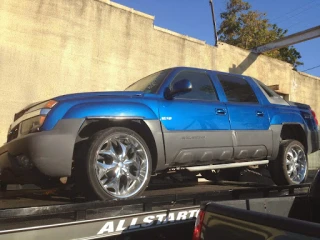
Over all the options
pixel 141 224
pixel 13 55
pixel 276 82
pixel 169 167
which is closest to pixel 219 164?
pixel 169 167

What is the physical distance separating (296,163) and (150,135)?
2774 mm

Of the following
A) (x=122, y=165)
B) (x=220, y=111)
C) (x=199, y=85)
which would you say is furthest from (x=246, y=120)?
(x=122, y=165)

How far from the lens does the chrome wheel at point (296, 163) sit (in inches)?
211

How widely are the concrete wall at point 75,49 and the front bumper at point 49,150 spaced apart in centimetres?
574

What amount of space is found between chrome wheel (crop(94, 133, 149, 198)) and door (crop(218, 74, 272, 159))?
1.55m

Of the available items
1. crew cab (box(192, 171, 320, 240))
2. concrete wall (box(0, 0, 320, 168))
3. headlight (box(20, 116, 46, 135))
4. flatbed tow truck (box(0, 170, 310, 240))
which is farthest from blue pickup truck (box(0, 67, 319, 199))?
concrete wall (box(0, 0, 320, 168))

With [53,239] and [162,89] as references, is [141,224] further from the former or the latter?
[162,89]

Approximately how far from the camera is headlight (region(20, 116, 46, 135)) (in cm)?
341

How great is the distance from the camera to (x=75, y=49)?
9.71m

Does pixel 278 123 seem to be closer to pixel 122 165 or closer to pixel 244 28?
pixel 122 165

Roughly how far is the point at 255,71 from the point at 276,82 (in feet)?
5.05

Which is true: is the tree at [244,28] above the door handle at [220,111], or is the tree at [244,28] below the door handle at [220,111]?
above

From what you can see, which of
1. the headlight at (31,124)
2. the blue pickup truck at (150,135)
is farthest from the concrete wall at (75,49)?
the headlight at (31,124)

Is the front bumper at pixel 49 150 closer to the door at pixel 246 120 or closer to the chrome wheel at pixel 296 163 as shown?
the door at pixel 246 120
